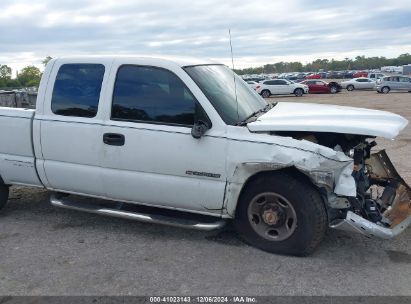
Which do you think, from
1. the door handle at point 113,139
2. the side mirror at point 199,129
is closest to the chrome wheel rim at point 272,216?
the side mirror at point 199,129

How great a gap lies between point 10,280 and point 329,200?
9.25 ft

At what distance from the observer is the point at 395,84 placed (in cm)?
3666

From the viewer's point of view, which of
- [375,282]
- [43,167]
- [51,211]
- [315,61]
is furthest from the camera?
[315,61]

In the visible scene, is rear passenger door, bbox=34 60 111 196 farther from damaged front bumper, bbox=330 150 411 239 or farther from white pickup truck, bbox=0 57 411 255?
damaged front bumper, bbox=330 150 411 239

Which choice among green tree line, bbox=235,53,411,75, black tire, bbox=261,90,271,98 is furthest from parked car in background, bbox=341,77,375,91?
green tree line, bbox=235,53,411,75

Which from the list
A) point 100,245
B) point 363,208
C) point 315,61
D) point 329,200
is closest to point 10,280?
point 100,245

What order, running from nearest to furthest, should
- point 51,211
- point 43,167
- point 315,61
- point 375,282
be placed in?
point 375,282 → point 43,167 → point 51,211 → point 315,61

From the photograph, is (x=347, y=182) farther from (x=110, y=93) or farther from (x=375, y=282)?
(x=110, y=93)

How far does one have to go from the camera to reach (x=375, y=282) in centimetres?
361

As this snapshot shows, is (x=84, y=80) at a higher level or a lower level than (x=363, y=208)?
higher

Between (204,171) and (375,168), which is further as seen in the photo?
(375,168)

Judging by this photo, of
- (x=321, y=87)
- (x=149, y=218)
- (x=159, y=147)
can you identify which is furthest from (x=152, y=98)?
(x=321, y=87)

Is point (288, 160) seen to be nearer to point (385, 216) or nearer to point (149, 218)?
point (385, 216)

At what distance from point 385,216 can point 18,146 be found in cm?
393
